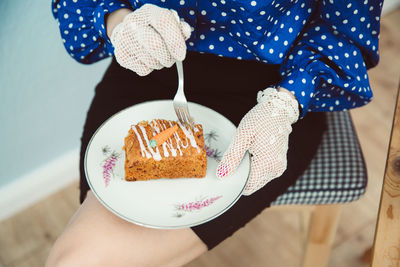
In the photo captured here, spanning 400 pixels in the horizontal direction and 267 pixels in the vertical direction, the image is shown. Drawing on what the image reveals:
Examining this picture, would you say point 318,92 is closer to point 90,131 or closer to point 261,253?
point 90,131

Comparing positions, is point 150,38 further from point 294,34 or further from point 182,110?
point 294,34

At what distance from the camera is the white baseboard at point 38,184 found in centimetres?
139

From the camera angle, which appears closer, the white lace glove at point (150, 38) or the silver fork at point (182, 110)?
the white lace glove at point (150, 38)

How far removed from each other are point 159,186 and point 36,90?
70cm

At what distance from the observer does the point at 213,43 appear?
33.8 inches

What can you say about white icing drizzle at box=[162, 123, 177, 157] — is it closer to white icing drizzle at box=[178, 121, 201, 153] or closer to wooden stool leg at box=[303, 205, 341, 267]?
white icing drizzle at box=[178, 121, 201, 153]

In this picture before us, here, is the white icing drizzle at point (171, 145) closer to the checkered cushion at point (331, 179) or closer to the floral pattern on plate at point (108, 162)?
the floral pattern on plate at point (108, 162)

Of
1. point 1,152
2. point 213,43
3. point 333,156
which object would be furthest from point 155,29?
point 1,152

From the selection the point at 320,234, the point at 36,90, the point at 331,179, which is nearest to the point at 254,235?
the point at 320,234

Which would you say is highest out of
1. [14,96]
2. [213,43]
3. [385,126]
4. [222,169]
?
[213,43]

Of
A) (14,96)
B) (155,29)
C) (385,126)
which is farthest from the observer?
(385,126)

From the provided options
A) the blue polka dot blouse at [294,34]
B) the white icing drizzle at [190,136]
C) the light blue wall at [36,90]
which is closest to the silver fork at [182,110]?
the white icing drizzle at [190,136]

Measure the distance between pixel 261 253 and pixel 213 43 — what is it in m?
0.82

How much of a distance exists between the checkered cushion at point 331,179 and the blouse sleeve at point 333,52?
0.16 metres
